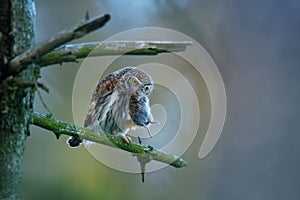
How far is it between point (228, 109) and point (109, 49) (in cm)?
164

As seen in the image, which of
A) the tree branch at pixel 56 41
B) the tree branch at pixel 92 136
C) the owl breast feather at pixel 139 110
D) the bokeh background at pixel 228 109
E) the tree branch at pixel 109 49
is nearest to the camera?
the tree branch at pixel 56 41

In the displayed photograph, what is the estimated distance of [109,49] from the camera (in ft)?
1.80

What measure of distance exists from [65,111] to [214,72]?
0.71 m

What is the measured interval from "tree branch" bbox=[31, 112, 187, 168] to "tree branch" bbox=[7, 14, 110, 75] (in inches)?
5.2

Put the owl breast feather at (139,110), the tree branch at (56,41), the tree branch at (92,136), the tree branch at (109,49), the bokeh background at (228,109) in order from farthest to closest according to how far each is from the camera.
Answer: the bokeh background at (228,109) < the owl breast feather at (139,110) < the tree branch at (92,136) < the tree branch at (109,49) < the tree branch at (56,41)

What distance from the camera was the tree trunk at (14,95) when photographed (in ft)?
1.70

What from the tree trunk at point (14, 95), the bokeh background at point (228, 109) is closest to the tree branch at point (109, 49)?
the tree trunk at point (14, 95)

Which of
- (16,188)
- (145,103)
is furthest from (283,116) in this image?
(16,188)

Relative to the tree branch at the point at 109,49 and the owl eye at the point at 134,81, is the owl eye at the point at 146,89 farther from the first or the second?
the tree branch at the point at 109,49

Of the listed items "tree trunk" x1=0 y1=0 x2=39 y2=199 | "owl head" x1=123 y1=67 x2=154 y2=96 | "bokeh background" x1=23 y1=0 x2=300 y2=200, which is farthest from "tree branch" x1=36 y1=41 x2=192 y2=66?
"bokeh background" x1=23 y1=0 x2=300 y2=200

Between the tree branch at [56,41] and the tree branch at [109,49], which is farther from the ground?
the tree branch at [109,49]

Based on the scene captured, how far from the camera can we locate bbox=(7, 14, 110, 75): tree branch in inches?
16.6

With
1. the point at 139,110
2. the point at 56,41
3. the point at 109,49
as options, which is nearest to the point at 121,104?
the point at 139,110

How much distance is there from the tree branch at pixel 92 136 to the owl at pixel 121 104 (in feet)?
0.06
